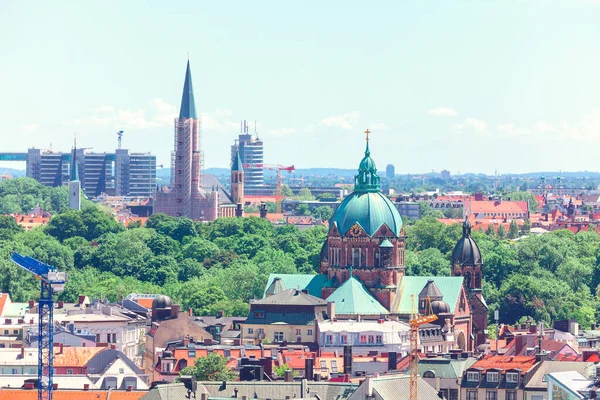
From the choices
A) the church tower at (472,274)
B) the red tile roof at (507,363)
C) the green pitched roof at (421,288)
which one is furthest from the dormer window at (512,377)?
the church tower at (472,274)

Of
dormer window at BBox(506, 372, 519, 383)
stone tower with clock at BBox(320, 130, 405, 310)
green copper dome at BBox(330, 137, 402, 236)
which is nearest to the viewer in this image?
dormer window at BBox(506, 372, 519, 383)

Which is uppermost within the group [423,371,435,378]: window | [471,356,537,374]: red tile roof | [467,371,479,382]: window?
[471,356,537,374]: red tile roof

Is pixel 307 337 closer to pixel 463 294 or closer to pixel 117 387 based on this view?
pixel 463 294

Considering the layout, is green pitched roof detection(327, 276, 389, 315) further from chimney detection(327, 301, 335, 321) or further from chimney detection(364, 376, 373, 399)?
chimney detection(364, 376, 373, 399)

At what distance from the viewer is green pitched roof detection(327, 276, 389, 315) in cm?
14500

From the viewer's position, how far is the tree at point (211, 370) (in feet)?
360

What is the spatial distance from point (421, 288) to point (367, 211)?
5.85 m

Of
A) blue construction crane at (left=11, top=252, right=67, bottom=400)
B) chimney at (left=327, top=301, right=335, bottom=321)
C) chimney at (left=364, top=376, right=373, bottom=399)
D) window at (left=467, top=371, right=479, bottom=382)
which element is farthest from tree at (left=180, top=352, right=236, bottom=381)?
chimney at (left=327, top=301, right=335, bottom=321)

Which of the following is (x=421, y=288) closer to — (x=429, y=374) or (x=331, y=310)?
(x=331, y=310)

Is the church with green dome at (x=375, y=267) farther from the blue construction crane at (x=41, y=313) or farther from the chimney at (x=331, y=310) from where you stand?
the blue construction crane at (x=41, y=313)

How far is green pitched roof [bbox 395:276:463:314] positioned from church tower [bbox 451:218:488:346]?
3.00 m

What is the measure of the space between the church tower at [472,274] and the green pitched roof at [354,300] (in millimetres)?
8419

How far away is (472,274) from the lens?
513 ft

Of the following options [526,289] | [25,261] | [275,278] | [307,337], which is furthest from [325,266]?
[25,261]
